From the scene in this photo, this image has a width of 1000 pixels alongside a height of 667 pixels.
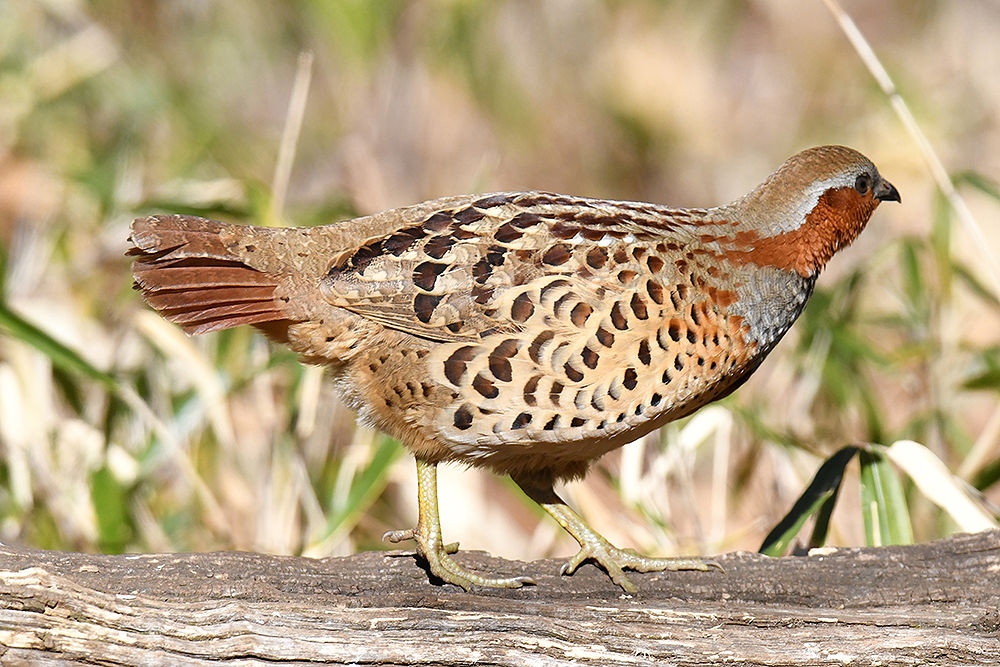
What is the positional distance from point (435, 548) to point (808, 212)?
5.02 ft

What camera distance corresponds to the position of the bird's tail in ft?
10.9

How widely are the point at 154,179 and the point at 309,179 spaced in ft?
4.89

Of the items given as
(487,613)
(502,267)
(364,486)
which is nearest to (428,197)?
(364,486)

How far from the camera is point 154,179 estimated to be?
22.2 ft

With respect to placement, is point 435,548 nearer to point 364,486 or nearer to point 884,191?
point 364,486

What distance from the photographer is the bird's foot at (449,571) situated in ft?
10.5

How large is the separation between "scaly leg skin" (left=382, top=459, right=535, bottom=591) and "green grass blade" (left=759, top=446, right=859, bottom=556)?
88 centimetres

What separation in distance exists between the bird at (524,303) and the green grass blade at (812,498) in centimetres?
37

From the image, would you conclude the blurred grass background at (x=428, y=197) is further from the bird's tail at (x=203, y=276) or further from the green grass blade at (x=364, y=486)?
the bird's tail at (x=203, y=276)

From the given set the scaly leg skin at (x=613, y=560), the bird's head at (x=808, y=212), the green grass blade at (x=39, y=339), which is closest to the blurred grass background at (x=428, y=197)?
the green grass blade at (x=39, y=339)

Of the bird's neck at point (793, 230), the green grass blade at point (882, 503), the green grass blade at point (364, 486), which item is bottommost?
the green grass blade at point (882, 503)

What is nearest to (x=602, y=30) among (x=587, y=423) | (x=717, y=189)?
(x=717, y=189)

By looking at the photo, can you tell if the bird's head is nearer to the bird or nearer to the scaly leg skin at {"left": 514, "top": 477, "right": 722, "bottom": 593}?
the bird

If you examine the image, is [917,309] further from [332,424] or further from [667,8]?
[667,8]
